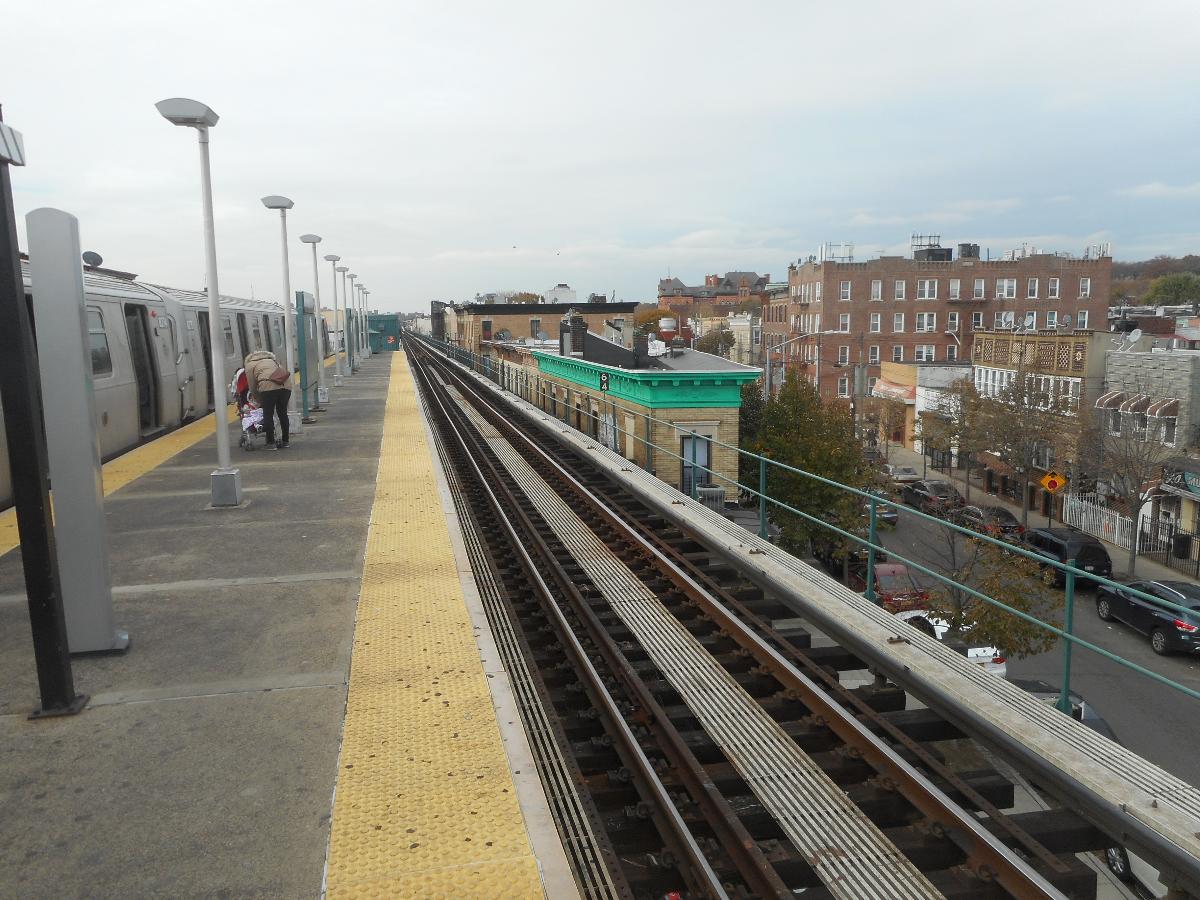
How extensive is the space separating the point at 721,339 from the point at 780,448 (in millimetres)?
60492

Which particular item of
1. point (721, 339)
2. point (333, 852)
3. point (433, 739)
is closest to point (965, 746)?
point (433, 739)

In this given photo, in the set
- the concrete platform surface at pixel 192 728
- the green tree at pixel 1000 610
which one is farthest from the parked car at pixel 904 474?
the concrete platform surface at pixel 192 728

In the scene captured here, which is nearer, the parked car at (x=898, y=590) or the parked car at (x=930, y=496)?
the parked car at (x=898, y=590)

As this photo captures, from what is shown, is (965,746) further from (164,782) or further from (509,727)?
(164,782)

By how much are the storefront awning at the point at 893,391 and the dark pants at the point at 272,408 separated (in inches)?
1804

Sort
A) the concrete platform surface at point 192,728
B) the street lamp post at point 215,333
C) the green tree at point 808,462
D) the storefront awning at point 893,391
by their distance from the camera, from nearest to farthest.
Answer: the concrete platform surface at point 192,728 < the street lamp post at point 215,333 < the green tree at point 808,462 < the storefront awning at point 893,391

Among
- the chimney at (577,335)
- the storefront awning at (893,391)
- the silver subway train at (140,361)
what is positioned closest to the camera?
the silver subway train at (140,361)

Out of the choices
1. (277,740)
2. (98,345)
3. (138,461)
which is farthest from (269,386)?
(277,740)

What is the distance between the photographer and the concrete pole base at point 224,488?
10.8m

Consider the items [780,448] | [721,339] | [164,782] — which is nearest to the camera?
[164,782]

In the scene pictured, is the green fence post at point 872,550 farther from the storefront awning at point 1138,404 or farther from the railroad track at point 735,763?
the storefront awning at point 1138,404

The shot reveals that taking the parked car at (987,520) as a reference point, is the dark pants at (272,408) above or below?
above

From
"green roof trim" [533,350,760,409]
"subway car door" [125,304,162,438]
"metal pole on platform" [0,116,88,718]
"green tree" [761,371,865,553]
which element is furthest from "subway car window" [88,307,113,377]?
"green tree" [761,371,865,553]

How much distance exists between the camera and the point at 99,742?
4.87 metres
